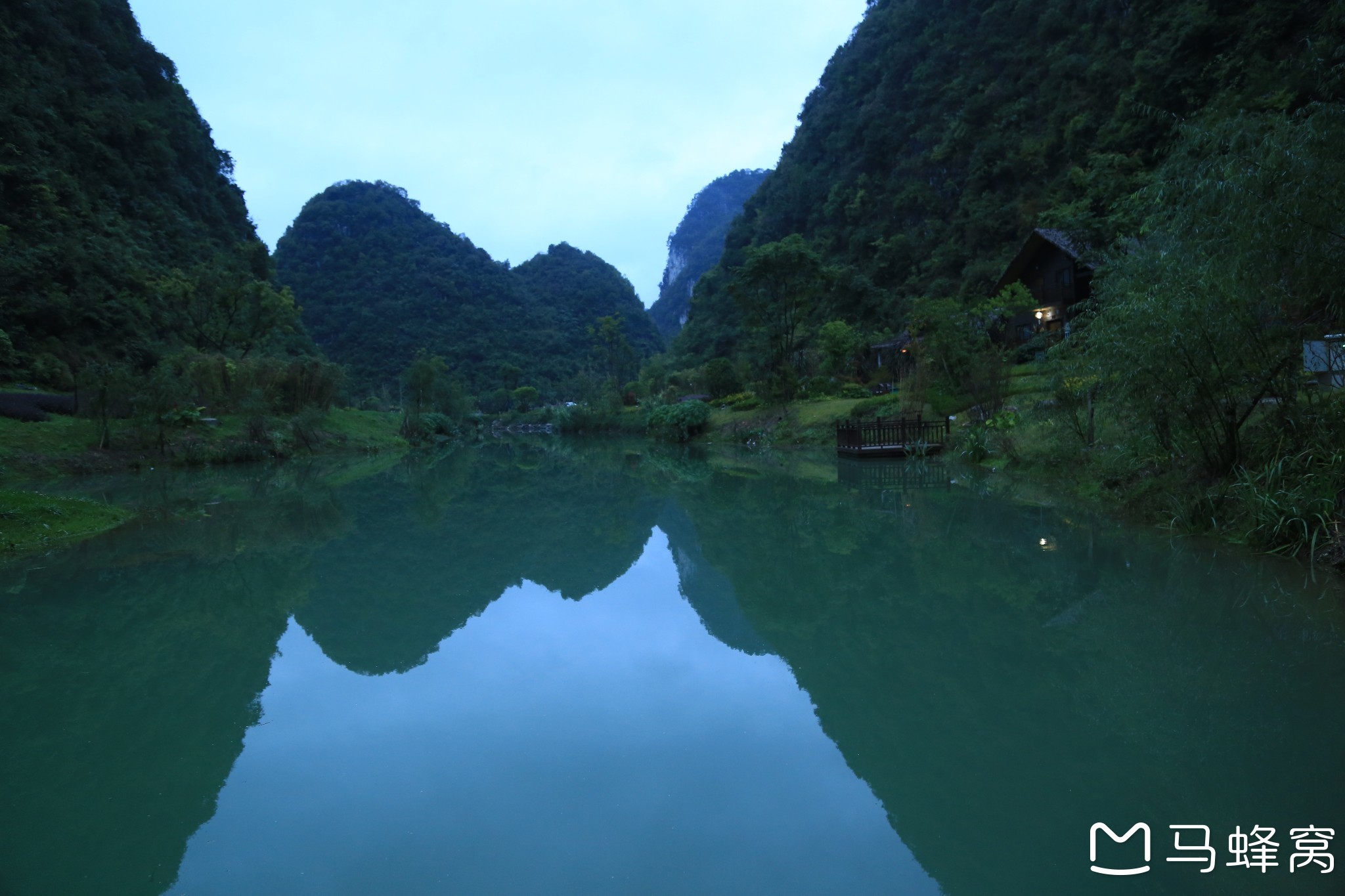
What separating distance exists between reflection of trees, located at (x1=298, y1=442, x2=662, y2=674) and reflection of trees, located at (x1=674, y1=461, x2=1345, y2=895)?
95.9 inches

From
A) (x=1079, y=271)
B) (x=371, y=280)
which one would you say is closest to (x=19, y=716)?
(x=1079, y=271)

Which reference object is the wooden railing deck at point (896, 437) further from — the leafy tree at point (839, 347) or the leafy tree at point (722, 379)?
the leafy tree at point (722, 379)

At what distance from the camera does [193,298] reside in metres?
32.1

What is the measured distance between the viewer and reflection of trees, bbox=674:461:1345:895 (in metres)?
2.87

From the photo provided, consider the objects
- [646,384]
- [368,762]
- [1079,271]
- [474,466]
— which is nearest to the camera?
[368,762]

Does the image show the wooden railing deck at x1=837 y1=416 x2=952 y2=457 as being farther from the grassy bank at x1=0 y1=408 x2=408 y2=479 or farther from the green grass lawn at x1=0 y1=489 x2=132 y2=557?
the grassy bank at x1=0 y1=408 x2=408 y2=479

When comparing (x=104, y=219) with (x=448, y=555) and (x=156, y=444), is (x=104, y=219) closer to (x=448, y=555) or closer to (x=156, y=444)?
(x=156, y=444)

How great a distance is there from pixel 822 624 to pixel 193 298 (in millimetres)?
36353

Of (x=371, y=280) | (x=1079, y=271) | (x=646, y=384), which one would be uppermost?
(x=371, y=280)

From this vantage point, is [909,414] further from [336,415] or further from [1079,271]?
[336,415]

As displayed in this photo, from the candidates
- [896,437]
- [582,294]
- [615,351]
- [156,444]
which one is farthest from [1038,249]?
[582,294]

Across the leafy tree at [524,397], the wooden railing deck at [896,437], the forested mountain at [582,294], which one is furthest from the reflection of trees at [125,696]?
the forested mountain at [582,294]

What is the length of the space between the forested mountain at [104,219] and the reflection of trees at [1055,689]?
29.8m

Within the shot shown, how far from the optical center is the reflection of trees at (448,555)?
6.06m
